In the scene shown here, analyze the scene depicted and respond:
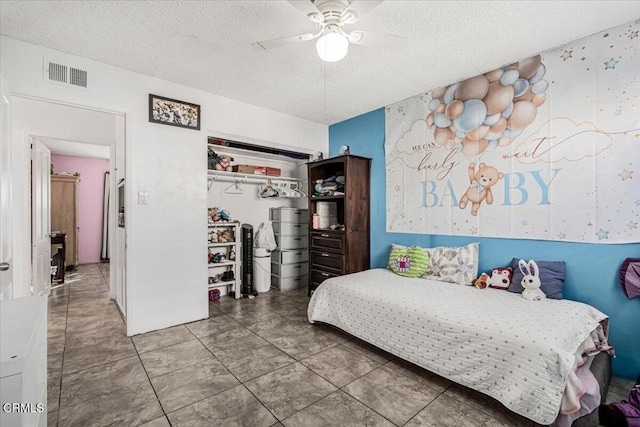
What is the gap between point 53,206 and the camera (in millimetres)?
5801

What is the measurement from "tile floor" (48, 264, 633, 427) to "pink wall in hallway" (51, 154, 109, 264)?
4514 millimetres

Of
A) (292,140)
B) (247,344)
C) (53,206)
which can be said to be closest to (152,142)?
(292,140)

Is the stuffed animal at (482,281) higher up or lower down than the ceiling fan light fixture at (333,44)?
lower down

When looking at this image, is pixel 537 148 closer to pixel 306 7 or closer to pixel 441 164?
pixel 441 164

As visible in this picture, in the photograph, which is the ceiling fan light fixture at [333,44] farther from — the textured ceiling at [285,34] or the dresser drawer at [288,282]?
the dresser drawer at [288,282]

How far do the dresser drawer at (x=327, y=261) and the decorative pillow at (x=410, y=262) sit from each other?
75cm

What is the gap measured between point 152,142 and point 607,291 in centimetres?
425

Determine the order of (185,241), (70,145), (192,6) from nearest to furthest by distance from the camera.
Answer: (192,6), (185,241), (70,145)

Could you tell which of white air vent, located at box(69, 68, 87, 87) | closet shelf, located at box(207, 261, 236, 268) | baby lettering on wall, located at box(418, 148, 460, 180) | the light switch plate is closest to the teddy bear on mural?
baby lettering on wall, located at box(418, 148, 460, 180)

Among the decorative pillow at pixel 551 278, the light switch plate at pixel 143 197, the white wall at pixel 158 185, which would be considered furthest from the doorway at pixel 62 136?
the decorative pillow at pixel 551 278

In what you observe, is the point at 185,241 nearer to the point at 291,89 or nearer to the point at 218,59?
the point at 218,59

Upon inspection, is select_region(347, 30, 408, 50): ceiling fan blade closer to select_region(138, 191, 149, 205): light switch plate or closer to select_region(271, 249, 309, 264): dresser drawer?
select_region(138, 191, 149, 205): light switch plate

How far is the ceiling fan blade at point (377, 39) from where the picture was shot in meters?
1.85

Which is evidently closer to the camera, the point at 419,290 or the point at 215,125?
the point at 419,290
